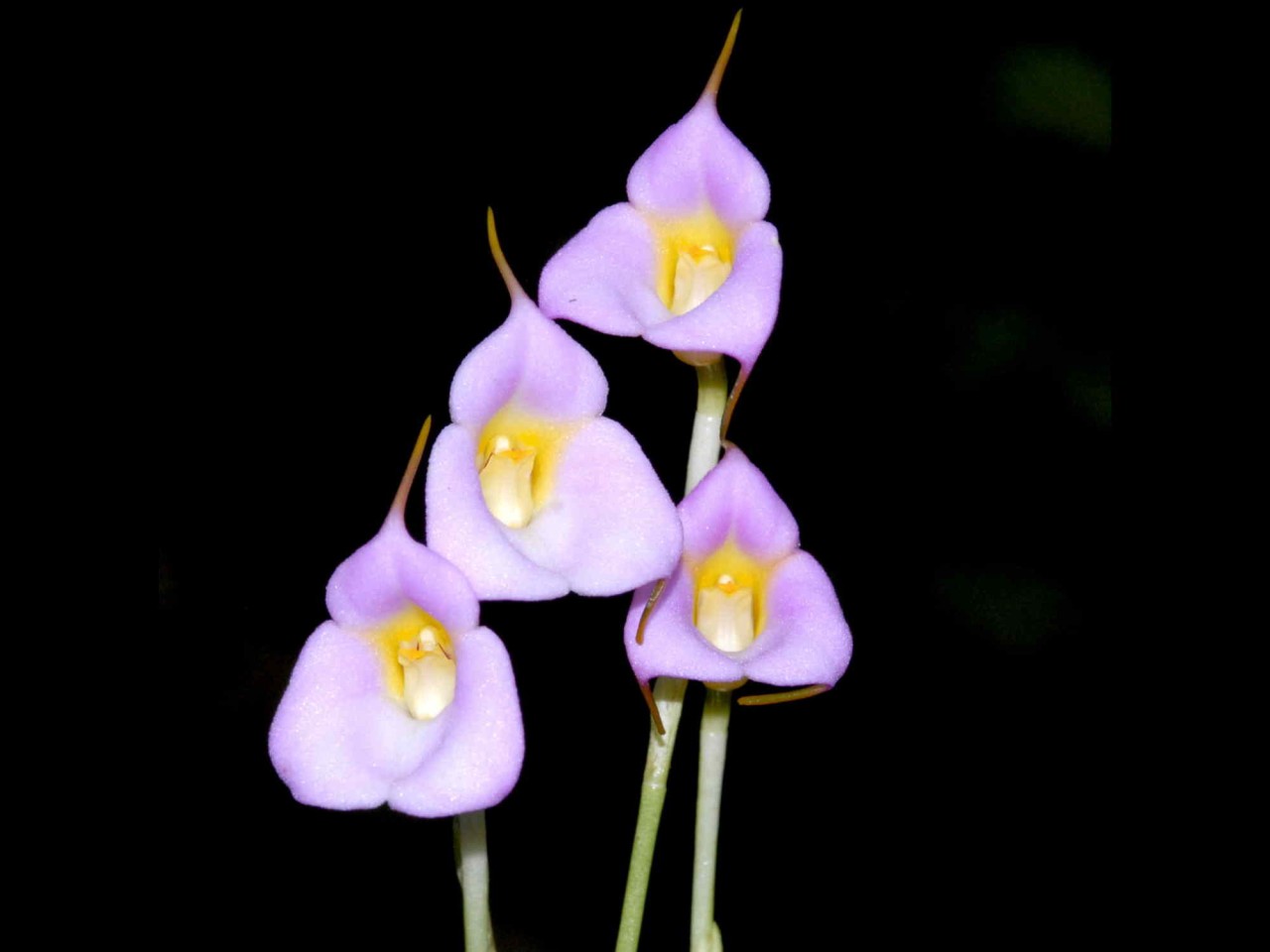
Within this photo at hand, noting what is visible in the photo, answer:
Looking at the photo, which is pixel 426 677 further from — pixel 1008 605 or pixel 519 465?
pixel 1008 605

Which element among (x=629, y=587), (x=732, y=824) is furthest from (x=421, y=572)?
(x=732, y=824)

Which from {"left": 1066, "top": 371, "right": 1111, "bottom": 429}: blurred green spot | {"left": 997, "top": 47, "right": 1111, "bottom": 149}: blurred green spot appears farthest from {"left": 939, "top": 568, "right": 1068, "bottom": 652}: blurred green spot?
{"left": 997, "top": 47, "right": 1111, "bottom": 149}: blurred green spot

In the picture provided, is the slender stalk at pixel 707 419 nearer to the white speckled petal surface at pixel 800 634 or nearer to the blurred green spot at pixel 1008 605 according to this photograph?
the white speckled petal surface at pixel 800 634

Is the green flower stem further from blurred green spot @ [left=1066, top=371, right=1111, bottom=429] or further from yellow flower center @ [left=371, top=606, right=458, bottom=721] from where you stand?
blurred green spot @ [left=1066, top=371, right=1111, bottom=429]

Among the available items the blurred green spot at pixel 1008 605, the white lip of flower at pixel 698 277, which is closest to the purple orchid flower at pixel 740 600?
the white lip of flower at pixel 698 277

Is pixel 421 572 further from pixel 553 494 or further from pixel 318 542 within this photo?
pixel 318 542
